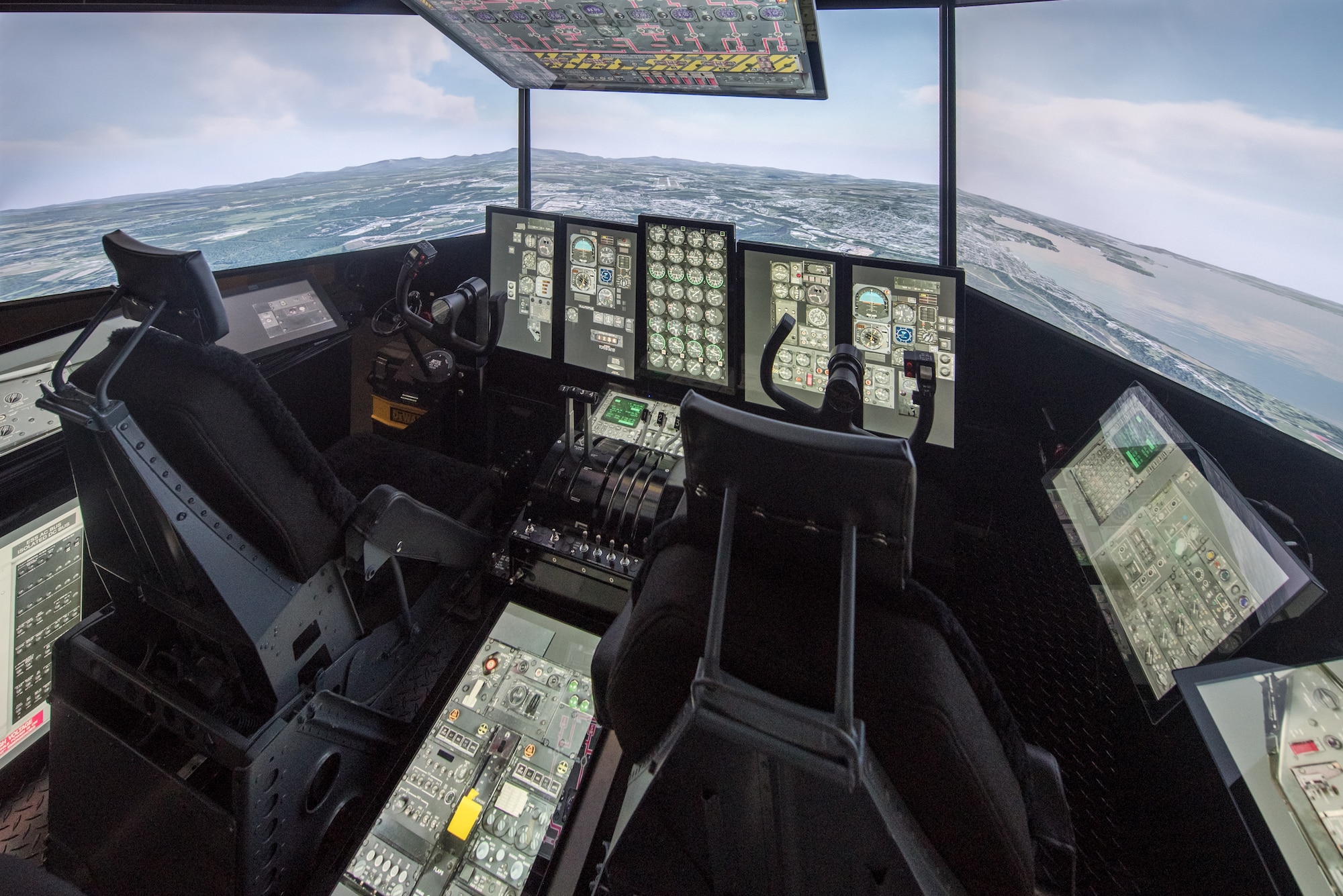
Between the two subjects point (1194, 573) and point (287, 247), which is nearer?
point (1194, 573)

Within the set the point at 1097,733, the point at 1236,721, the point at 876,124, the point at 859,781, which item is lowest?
the point at 1097,733

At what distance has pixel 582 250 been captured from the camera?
2049 millimetres

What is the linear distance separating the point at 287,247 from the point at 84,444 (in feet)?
4.81

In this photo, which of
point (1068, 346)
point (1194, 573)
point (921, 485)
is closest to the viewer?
point (1194, 573)

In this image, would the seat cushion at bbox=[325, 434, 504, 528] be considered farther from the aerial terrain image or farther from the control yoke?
the aerial terrain image

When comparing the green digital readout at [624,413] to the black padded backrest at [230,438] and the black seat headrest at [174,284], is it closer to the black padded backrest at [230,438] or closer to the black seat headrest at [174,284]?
the black padded backrest at [230,438]

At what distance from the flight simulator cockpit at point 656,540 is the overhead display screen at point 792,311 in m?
0.01

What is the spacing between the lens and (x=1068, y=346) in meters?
1.52

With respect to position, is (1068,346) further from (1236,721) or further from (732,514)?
(732,514)

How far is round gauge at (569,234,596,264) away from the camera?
2025 millimetres

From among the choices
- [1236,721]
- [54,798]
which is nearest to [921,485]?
[1236,721]

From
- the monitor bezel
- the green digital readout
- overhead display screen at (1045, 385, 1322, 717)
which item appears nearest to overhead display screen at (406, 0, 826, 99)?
the monitor bezel

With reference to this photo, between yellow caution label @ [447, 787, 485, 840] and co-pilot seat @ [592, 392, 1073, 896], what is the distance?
2.42ft

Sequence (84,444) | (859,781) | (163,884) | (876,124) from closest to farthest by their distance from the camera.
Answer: (859,781), (84,444), (163,884), (876,124)
